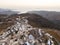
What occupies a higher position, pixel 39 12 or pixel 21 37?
pixel 21 37

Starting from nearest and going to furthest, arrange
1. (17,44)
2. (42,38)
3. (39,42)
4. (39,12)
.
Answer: (17,44) → (39,42) → (42,38) → (39,12)

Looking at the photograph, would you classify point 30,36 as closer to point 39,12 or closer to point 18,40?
point 18,40

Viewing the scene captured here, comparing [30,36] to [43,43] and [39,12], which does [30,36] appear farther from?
[39,12]

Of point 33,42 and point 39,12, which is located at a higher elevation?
point 33,42

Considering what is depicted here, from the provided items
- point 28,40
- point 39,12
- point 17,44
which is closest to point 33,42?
point 28,40

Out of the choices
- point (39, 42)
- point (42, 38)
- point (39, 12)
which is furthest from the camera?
point (39, 12)

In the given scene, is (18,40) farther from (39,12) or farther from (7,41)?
(39,12)

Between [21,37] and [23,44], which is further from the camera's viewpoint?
[21,37]

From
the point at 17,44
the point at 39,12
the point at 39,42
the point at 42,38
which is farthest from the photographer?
the point at 39,12

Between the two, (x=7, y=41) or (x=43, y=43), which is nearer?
(x=7, y=41)
